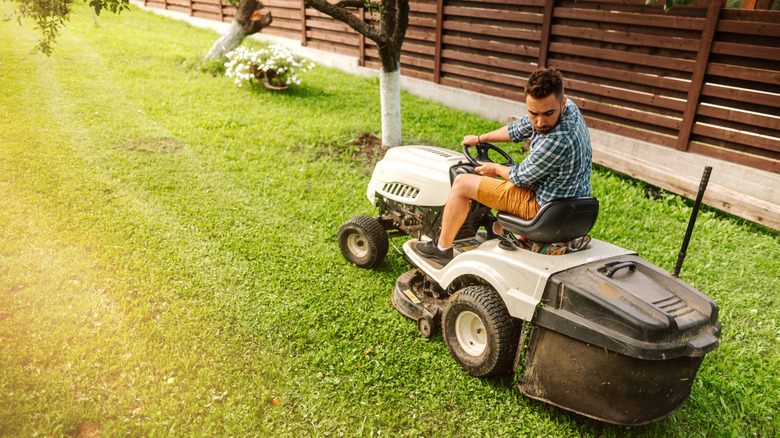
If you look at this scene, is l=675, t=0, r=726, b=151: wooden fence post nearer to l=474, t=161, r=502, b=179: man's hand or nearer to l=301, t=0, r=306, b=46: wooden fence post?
l=474, t=161, r=502, b=179: man's hand

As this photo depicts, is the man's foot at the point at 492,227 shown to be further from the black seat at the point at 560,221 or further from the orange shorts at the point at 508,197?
the black seat at the point at 560,221

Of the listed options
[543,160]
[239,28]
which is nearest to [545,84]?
[543,160]

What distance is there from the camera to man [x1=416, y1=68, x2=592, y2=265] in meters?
2.87

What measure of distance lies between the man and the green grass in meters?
1.14

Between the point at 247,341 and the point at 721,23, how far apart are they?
625 cm

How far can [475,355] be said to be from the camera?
10.9 feet

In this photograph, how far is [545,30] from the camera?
26.0ft

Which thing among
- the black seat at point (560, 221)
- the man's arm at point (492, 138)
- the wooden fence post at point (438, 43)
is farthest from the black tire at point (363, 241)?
the wooden fence post at point (438, 43)

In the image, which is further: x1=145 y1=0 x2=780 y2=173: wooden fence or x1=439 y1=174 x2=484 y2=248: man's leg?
x1=145 y1=0 x2=780 y2=173: wooden fence

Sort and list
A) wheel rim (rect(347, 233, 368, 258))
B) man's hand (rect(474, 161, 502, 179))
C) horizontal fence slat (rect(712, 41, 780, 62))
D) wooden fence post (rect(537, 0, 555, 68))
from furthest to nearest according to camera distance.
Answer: wooden fence post (rect(537, 0, 555, 68))
horizontal fence slat (rect(712, 41, 780, 62))
wheel rim (rect(347, 233, 368, 258))
man's hand (rect(474, 161, 502, 179))

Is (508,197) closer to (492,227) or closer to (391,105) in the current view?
(492,227)

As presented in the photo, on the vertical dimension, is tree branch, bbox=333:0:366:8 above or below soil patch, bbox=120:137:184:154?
above

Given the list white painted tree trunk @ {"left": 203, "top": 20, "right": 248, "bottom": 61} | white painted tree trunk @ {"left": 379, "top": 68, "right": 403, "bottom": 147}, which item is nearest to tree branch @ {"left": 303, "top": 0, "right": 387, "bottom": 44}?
white painted tree trunk @ {"left": 379, "top": 68, "right": 403, "bottom": 147}

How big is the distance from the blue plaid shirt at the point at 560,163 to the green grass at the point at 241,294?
1.27 m
